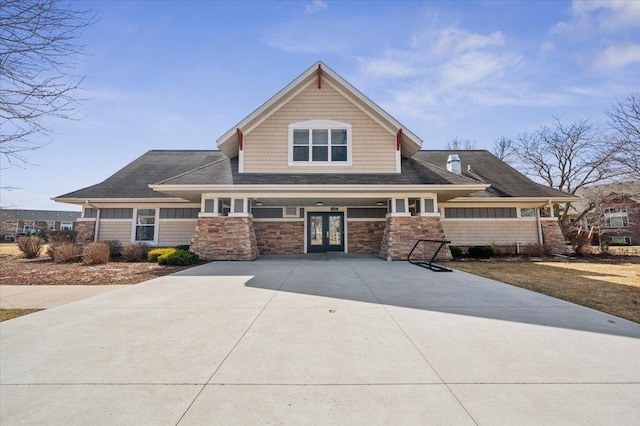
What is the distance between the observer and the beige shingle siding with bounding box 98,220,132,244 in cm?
1479

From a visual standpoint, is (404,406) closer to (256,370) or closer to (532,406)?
(532,406)

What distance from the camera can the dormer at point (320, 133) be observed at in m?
12.5

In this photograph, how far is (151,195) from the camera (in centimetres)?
1452

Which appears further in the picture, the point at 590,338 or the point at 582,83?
the point at 582,83

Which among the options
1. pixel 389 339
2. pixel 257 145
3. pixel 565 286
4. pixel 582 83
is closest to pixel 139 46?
pixel 257 145

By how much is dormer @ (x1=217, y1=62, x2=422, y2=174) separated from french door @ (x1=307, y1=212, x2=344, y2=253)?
126 inches

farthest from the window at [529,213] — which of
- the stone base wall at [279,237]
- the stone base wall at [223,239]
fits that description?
the stone base wall at [223,239]

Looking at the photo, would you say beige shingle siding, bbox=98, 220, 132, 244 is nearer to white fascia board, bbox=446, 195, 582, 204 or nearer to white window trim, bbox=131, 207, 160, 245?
white window trim, bbox=131, 207, 160, 245

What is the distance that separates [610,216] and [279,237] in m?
36.5

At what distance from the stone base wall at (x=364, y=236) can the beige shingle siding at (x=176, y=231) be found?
27.8 ft

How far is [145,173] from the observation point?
16.7 metres

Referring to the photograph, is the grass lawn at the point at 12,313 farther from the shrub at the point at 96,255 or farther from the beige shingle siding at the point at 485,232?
the beige shingle siding at the point at 485,232

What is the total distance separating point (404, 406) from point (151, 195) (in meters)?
15.8

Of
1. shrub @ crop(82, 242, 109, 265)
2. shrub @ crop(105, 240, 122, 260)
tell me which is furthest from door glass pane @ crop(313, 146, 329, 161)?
shrub @ crop(105, 240, 122, 260)
